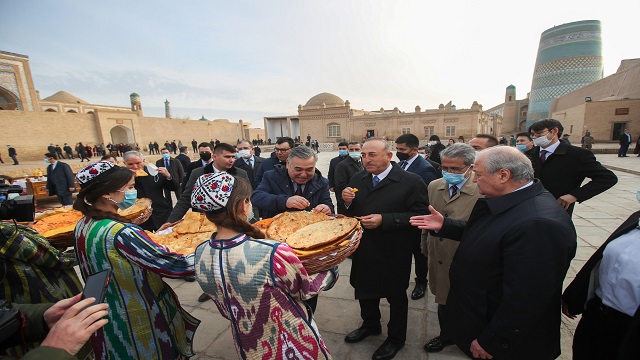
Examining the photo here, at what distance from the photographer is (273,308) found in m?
1.40

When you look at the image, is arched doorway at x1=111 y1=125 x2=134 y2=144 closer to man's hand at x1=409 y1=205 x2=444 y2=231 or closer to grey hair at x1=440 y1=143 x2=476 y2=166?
grey hair at x1=440 y1=143 x2=476 y2=166

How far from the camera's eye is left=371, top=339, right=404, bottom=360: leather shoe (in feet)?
8.11

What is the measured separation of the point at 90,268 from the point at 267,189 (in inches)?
70.1

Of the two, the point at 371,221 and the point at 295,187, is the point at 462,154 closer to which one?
the point at 371,221

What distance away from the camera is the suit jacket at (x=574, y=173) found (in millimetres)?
3223

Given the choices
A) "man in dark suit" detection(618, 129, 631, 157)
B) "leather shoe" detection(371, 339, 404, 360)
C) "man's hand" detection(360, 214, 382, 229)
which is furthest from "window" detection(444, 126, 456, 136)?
"man's hand" detection(360, 214, 382, 229)

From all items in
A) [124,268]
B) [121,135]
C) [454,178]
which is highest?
[121,135]

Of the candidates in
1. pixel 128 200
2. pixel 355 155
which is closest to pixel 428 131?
pixel 355 155

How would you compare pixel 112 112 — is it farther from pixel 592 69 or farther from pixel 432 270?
pixel 592 69

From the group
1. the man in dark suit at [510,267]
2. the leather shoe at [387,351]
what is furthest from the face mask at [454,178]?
the leather shoe at [387,351]

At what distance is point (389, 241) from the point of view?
8.23ft

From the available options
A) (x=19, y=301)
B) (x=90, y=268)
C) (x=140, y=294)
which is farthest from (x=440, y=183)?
(x=19, y=301)

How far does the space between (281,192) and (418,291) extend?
7.09 feet

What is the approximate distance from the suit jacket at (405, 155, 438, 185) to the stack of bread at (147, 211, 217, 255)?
328cm
